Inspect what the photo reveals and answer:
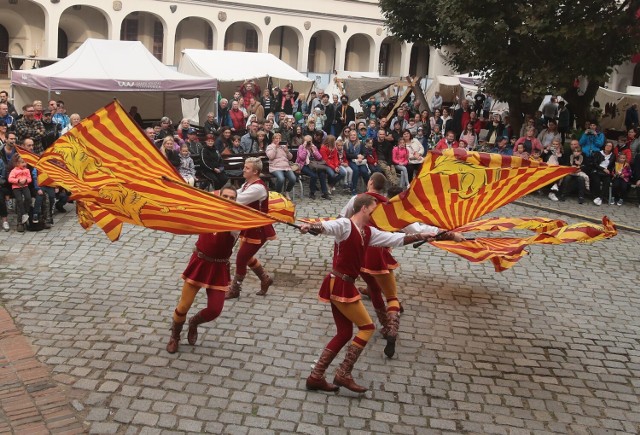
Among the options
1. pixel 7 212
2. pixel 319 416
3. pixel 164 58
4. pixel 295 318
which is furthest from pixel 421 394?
pixel 164 58

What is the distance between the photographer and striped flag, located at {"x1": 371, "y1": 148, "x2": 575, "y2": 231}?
782 centimetres

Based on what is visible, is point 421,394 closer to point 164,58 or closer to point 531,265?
point 531,265

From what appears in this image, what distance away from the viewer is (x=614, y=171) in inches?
640

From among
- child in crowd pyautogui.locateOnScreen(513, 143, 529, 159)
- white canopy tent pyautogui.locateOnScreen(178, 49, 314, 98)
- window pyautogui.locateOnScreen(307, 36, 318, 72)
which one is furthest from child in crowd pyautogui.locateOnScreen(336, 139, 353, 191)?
window pyautogui.locateOnScreen(307, 36, 318, 72)

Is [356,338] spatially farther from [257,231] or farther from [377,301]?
[257,231]

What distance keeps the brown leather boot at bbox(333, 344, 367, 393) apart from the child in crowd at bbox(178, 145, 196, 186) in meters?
8.00

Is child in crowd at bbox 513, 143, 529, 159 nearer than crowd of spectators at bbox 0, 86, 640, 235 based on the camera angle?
No

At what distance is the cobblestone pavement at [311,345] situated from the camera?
6.09 metres

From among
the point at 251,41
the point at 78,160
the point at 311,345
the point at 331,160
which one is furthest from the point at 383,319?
the point at 251,41

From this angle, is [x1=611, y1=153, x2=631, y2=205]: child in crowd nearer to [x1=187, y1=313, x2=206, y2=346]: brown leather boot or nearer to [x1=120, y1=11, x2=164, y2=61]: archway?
[x1=187, y1=313, x2=206, y2=346]: brown leather boot

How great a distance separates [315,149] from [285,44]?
2674cm

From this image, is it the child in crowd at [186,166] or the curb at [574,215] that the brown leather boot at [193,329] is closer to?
the child in crowd at [186,166]

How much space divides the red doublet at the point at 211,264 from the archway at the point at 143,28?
3124 centimetres

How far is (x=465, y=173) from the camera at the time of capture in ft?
26.4
